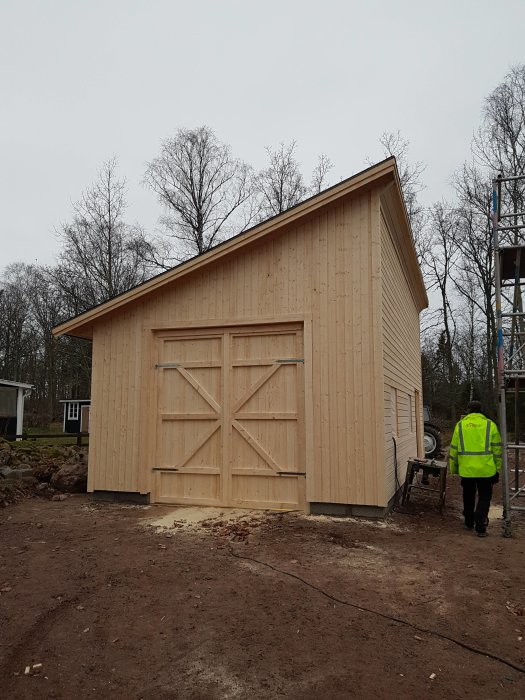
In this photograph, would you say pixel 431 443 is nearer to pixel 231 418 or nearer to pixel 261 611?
pixel 231 418

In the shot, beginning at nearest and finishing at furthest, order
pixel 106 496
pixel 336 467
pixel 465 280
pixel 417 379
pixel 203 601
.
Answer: pixel 203 601 → pixel 336 467 → pixel 106 496 → pixel 417 379 → pixel 465 280

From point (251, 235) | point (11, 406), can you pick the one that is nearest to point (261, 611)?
point (251, 235)

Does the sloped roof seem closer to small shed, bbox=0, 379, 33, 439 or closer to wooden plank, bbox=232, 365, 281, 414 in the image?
wooden plank, bbox=232, 365, 281, 414

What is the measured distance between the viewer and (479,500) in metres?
6.64

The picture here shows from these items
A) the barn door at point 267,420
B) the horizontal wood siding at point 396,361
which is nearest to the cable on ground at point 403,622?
the barn door at point 267,420

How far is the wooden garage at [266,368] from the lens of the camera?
728 centimetres

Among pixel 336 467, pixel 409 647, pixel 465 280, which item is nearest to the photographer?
pixel 409 647

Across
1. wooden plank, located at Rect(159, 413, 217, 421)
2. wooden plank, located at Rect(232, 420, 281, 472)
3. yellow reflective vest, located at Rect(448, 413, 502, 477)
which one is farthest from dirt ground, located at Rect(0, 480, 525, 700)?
wooden plank, located at Rect(159, 413, 217, 421)

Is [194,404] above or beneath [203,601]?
above

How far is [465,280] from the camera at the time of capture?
27766 millimetres

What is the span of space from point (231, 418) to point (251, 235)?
2.79 meters

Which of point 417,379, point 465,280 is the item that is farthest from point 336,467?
point 465,280

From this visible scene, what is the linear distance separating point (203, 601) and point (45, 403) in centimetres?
3687

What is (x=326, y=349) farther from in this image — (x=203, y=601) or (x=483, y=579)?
(x=203, y=601)
